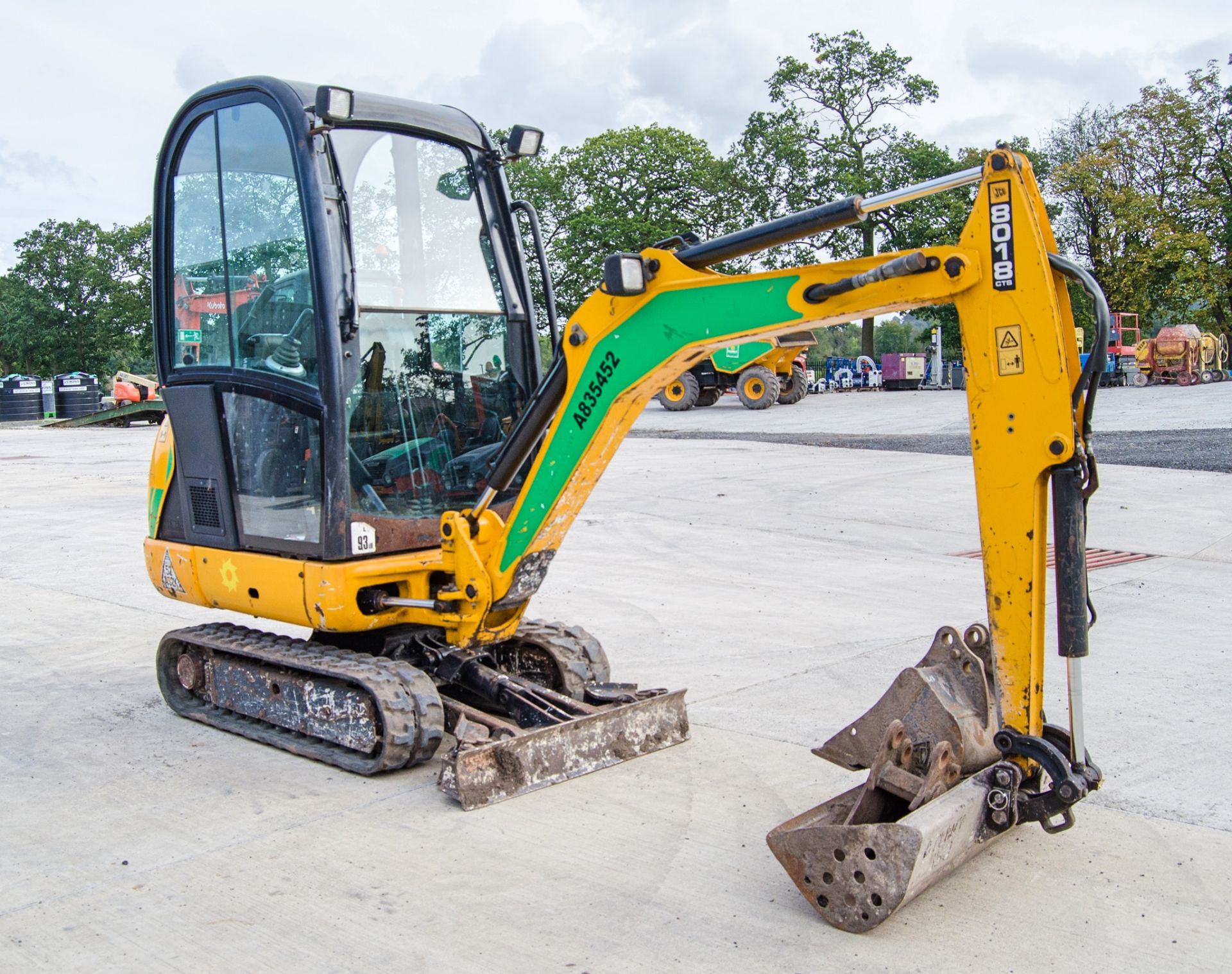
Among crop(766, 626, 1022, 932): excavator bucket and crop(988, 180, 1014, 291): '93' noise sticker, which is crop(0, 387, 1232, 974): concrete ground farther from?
crop(988, 180, 1014, 291): '93' noise sticker

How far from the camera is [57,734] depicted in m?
5.98

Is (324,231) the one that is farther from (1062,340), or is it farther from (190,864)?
(1062,340)

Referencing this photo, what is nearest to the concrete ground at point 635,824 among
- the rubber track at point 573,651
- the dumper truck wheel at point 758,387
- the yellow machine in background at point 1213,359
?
the rubber track at point 573,651

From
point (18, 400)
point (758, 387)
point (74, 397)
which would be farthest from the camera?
point (74, 397)

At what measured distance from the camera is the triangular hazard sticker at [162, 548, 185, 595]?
6137mm

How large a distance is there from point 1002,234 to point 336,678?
3.38m

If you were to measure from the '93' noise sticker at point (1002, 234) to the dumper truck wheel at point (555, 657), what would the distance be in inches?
114

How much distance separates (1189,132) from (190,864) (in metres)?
52.6

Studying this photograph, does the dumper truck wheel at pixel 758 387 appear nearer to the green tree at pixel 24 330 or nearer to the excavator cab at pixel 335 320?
the excavator cab at pixel 335 320

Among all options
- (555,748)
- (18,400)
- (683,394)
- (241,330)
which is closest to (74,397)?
(18,400)

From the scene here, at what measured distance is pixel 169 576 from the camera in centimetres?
619

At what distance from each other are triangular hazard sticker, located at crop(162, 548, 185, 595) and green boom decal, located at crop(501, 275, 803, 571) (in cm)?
198

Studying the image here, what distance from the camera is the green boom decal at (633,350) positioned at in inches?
169

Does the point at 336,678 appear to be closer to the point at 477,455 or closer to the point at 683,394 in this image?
the point at 477,455
